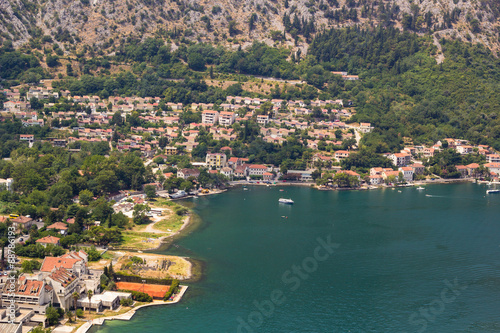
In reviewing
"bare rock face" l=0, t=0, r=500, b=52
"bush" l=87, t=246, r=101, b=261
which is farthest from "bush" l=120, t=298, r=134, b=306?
"bare rock face" l=0, t=0, r=500, b=52

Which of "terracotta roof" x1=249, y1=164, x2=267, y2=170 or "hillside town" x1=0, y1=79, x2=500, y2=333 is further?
"terracotta roof" x1=249, y1=164, x2=267, y2=170

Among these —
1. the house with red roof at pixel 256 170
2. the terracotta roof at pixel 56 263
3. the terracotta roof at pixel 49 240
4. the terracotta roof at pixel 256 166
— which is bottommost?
the terracotta roof at pixel 56 263

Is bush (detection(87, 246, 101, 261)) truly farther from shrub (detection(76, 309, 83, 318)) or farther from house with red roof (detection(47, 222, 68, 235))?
shrub (detection(76, 309, 83, 318))

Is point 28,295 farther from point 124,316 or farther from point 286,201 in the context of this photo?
point 286,201

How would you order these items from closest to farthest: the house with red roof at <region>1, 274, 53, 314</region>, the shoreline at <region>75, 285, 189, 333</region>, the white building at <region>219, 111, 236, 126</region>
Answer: the shoreline at <region>75, 285, 189, 333</region> < the house with red roof at <region>1, 274, 53, 314</region> < the white building at <region>219, 111, 236, 126</region>

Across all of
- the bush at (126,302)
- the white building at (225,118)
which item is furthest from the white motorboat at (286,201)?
the bush at (126,302)

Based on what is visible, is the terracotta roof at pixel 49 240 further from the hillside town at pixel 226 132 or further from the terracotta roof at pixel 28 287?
the hillside town at pixel 226 132

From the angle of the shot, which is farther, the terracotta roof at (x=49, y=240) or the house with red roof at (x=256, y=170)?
the house with red roof at (x=256, y=170)
